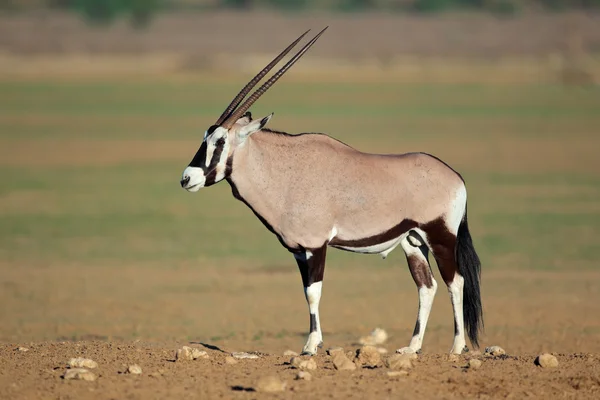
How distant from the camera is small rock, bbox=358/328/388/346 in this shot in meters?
11.8

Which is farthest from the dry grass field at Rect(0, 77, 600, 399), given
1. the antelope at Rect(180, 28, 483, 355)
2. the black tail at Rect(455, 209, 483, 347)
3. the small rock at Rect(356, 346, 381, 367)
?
the antelope at Rect(180, 28, 483, 355)

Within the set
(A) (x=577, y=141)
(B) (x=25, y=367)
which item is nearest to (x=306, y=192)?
(B) (x=25, y=367)

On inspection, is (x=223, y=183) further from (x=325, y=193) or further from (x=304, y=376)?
(x=304, y=376)

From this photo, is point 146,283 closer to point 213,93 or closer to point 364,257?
point 364,257

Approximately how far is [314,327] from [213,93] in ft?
145

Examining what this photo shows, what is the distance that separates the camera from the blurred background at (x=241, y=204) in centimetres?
1364

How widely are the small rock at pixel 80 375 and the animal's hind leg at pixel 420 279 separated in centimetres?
280

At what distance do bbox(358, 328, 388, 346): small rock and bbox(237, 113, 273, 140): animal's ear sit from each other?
10.4 ft

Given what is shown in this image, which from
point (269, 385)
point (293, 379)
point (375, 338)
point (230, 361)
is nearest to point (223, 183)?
point (375, 338)

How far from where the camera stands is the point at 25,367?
8.80 metres

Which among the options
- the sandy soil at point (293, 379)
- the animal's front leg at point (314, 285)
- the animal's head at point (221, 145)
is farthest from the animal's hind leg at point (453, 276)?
the animal's head at point (221, 145)

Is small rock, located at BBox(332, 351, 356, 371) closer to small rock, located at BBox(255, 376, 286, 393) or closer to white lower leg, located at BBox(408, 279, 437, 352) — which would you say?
small rock, located at BBox(255, 376, 286, 393)

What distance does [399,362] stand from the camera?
28.0 ft

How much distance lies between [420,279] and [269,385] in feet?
7.87
